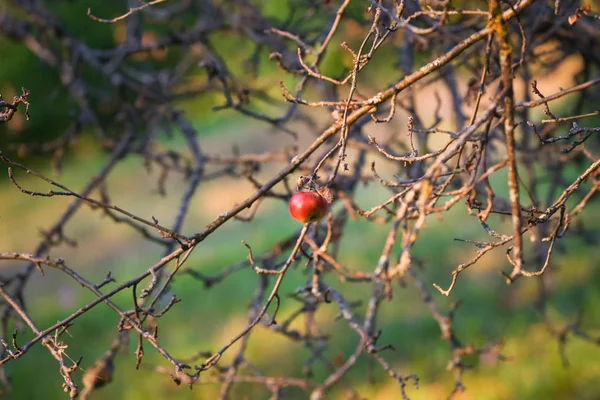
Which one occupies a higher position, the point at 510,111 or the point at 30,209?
the point at 30,209

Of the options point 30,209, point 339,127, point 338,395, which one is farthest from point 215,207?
point 339,127

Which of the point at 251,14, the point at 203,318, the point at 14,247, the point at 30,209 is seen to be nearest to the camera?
the point at 251,14

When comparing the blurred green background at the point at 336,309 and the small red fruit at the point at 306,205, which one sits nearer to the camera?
the small red fruit at the point at 306,205

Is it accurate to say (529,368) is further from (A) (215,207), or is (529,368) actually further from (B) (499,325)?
(A) (215,207)

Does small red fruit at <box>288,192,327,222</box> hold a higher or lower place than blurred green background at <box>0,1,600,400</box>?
lower

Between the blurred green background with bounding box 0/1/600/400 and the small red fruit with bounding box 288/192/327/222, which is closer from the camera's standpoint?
the small red fruit with bounding box 288/192/327/222

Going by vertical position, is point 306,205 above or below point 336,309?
below

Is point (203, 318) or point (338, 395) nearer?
point (338, 395)

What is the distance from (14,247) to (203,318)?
3049 millimetres

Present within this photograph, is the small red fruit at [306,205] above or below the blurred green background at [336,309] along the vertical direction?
below

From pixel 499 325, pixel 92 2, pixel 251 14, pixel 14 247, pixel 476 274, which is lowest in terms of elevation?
pixel 499 325

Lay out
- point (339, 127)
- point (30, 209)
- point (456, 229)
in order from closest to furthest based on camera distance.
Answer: point (339, 127) → point (456, 229) → point (30, 209)

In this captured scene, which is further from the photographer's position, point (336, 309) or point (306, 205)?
point (336, 309)

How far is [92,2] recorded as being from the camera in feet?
30.7
